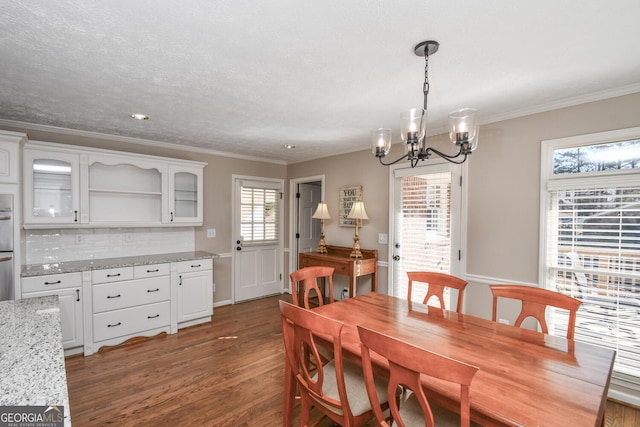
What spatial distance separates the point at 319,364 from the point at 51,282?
116 inches

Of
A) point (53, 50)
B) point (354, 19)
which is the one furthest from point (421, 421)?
point (53, 50)

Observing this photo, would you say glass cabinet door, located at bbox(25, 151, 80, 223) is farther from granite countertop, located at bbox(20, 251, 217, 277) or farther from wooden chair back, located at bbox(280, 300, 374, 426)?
wooden chair back, located at bbox(280, 300, 374, 426)

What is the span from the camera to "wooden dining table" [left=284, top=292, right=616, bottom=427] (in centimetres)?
107

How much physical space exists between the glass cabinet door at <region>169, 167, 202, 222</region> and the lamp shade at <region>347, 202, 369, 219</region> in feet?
7.07

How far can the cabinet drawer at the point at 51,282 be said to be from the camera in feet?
9.12

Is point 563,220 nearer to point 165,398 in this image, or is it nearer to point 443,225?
point 443,225

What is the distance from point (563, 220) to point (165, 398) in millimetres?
3628

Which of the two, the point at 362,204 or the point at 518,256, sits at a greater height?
the point at 362,204

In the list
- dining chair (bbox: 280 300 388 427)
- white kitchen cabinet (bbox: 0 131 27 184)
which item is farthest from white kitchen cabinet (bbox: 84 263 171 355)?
dining chair (bbox: 280 300 388 427)

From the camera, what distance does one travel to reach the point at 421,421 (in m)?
1.38

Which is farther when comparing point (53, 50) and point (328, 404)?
point (53, 50)

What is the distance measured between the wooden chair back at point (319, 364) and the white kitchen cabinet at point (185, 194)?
295 centimetres

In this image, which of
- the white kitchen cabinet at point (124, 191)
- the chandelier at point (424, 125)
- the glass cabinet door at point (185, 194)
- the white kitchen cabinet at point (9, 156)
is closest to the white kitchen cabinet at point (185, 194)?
the glass cabinet door at point (185, 194)

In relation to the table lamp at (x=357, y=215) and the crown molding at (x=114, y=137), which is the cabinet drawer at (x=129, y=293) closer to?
the crown molding at (x=114, y=137)
